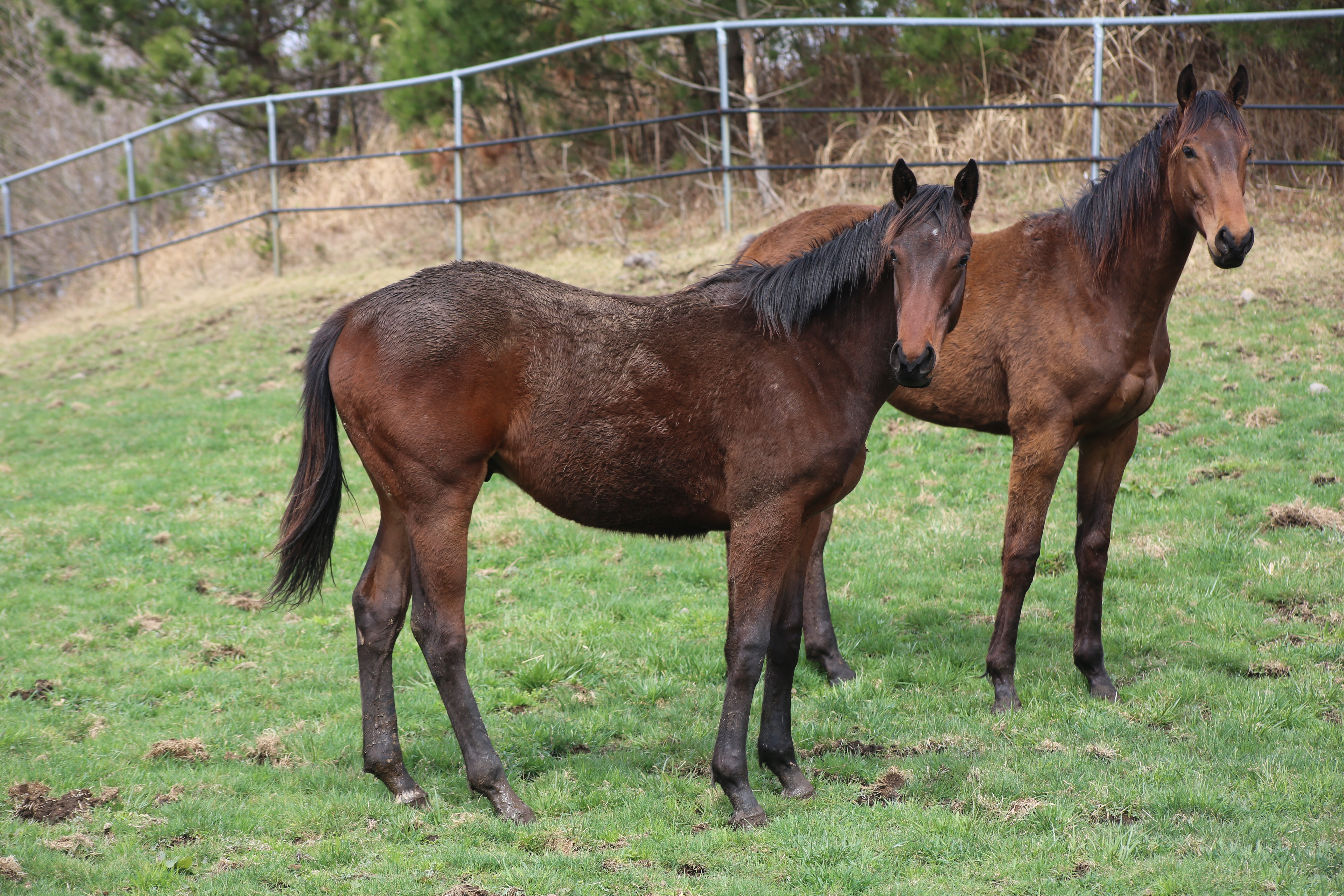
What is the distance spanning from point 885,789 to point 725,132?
28.5 feet

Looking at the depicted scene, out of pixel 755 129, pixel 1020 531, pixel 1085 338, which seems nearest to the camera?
pixel 1085 338

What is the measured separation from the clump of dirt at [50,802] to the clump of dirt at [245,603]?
229 cm

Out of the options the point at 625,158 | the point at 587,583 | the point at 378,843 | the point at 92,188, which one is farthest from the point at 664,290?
the point at 92,188

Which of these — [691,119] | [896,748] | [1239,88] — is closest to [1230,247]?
[1239,88]

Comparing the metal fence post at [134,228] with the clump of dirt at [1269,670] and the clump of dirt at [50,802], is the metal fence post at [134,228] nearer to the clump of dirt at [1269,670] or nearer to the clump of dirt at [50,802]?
the clump of dirt at [50,802]

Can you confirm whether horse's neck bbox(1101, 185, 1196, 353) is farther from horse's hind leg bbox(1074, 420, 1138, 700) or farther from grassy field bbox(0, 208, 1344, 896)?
grassy field bbox(0, 208, 1344, 896)

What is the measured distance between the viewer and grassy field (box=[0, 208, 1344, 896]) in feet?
12.7

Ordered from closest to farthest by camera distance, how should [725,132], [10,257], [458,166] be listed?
[725,132]
[458,166]
[10,257]

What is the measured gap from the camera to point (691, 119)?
1409 centimetres

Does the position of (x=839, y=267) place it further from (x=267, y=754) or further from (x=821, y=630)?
(x=267, y=754)

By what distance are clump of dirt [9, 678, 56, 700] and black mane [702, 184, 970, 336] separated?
3973 mm

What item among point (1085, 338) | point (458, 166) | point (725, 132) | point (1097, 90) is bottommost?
point (1085, 338)

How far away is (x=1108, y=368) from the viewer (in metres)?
5.25

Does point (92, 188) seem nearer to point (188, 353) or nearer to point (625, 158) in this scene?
point (188, 353)
